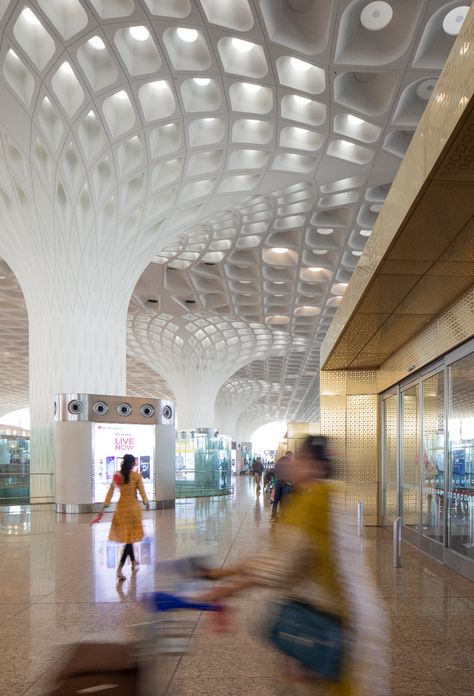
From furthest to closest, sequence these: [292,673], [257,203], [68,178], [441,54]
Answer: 1. [257,203]
2. [68,178]
3. [441,54]
4. [292,673]

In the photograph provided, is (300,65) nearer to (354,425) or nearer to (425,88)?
(425,88)

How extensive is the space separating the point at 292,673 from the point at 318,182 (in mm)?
19976

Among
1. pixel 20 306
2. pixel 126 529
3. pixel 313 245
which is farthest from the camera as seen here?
pixel 20 306

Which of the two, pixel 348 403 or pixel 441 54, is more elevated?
pixel 441 54

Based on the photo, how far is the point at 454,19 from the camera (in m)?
13.2

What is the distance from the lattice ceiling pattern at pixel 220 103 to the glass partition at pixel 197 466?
989 centimetres

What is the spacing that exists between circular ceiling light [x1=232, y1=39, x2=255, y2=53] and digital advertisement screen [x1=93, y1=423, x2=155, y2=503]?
11.0 m

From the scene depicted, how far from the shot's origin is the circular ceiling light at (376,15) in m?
13.0

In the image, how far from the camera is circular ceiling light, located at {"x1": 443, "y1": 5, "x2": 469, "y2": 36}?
1290cm

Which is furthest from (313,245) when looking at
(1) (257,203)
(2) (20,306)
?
(2) (20,306)

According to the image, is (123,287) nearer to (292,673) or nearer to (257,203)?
(257,203)

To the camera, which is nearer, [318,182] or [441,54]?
[441,54]

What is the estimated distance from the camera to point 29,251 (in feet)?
64.8

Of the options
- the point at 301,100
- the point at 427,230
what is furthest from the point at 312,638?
the point at 301,100
